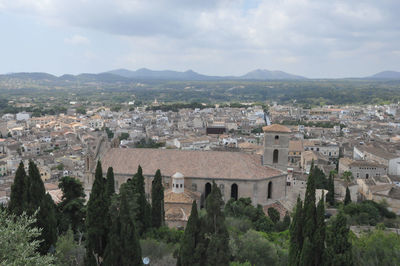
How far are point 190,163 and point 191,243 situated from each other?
58.0ft

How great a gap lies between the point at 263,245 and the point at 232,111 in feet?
487

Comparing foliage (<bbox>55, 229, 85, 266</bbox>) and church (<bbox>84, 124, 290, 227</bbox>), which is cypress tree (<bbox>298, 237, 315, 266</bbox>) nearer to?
foliage (<bbox>55, 229, 85, 266</bbox>)

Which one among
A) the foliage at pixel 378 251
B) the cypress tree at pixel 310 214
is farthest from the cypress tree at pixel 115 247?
the foliage at pixel 378 251

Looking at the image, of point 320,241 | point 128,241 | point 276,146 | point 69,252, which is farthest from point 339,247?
point 276,146

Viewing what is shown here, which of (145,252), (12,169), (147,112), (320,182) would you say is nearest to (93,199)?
(145,252)

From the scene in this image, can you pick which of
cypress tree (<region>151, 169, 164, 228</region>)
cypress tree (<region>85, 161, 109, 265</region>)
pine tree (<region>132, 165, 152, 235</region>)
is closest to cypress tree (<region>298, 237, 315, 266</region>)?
cypress tree (<region>85, 161, 109, 265</region>)

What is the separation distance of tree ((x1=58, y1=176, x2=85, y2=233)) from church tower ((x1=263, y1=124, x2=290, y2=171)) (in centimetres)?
1839

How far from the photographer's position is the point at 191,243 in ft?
65.4

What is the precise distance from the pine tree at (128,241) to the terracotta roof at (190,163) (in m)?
15.8

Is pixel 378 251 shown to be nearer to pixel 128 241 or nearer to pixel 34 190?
pixel 128 241

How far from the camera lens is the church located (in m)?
35.8

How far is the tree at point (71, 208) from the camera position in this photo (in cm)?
2991

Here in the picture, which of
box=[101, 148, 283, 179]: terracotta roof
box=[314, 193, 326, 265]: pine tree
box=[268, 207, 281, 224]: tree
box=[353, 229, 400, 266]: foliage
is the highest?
box=[314, 193, 326, 265]: pine tree

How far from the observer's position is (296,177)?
5606cm
